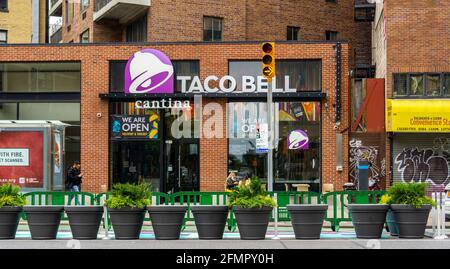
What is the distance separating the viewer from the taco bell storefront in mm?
28203

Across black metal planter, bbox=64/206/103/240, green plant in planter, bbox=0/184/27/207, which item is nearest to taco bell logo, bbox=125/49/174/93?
green plant in planter, bbox=0/184/27/207

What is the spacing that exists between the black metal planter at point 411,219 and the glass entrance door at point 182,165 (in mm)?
13042

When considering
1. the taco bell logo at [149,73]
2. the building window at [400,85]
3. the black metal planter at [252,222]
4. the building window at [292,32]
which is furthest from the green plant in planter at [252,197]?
the building window at [292,32]

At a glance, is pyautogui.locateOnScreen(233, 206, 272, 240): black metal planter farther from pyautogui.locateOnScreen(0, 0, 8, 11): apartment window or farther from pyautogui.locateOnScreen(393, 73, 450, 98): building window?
pyautogui.locateOnScreen(0, 0, 8, 11): apartment window

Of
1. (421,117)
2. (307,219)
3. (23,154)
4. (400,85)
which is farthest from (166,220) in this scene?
(400,85)

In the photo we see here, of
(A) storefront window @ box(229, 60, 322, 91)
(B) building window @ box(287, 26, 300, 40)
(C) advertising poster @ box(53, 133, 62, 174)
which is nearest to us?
(C) advertising poster @ box(53, 133, 62, 174)

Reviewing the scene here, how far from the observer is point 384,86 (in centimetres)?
2820

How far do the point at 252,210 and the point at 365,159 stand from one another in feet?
44.0

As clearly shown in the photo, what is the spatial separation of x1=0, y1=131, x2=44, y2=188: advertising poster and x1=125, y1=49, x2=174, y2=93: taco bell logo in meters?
6.26

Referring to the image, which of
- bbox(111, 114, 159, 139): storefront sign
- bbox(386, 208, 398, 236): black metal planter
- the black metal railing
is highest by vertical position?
the black metal railing

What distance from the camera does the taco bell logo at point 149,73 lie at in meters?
28.1
